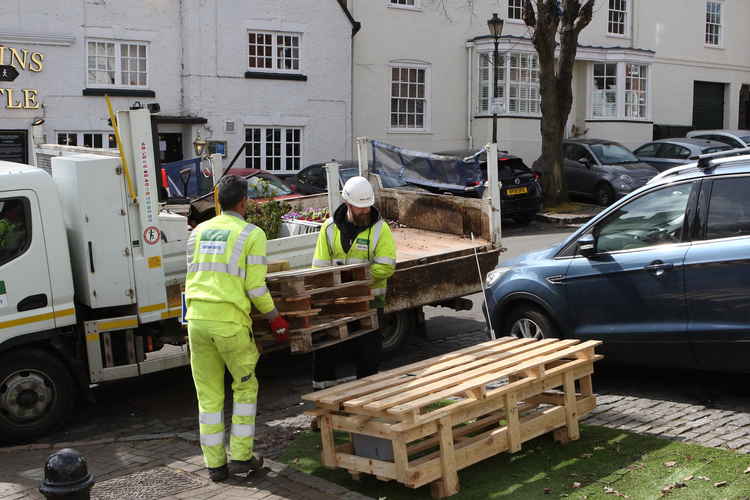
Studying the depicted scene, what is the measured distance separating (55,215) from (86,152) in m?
1.04

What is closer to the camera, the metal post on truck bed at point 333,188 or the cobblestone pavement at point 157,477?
the cobblestone pavement at point 157,477

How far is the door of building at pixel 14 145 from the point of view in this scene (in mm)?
20438

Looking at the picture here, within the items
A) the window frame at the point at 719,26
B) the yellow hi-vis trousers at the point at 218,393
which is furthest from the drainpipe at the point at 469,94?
the yellow hi-vis trousers at the point at 218,393

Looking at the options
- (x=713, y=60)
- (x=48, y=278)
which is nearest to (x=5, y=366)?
(x=48, y=278)

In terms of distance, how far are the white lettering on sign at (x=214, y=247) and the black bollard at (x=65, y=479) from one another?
2.14 meters

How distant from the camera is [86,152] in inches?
331

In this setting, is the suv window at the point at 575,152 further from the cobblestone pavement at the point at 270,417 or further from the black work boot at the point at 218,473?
the black work boot at the point at 218,473

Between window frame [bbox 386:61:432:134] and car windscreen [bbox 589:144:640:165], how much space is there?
556cm

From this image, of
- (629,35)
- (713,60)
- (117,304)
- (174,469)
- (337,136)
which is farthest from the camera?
(713,60)

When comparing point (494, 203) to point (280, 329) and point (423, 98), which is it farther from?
point (423, 98)

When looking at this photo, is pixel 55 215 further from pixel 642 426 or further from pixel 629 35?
pixel 629 35

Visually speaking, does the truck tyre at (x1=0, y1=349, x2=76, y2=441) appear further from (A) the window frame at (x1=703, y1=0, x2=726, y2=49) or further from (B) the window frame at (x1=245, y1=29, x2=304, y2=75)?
(A) the window frame at (x1=703, y1=0, x2=726, y2=49)

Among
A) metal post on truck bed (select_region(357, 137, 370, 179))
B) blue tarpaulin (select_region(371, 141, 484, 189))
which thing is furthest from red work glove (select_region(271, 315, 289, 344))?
blue tarpaulin (select_region(371, 141, 484, 189))

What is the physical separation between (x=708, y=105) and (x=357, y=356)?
31.4 metres
